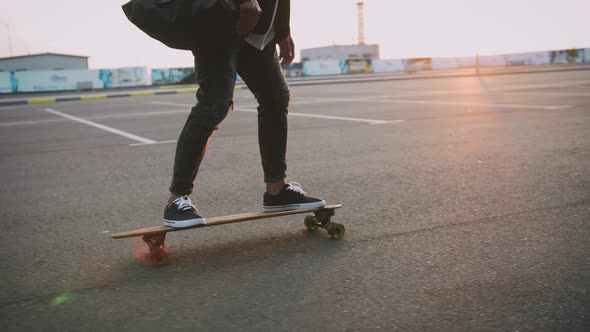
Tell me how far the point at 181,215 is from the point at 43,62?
6842 cm

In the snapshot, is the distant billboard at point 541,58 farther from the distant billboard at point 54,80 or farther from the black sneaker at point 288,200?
the black sneaker at point 288,200

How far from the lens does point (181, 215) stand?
268 centimetres

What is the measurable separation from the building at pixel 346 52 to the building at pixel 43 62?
48360mm

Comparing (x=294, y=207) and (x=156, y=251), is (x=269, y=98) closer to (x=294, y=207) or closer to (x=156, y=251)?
(x=294, y=207)

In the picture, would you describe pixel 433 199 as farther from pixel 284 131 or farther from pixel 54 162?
pixel 54 162

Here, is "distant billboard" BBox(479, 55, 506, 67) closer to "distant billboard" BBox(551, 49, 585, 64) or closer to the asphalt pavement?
"distant billboard" BBox(551, 49, 585, 64)

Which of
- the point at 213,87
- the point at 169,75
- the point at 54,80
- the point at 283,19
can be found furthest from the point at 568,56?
the point at 213,87

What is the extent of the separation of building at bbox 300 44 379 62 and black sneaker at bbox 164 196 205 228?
4020 inches

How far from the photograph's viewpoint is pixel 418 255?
2.62 m

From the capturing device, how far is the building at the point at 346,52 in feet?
344

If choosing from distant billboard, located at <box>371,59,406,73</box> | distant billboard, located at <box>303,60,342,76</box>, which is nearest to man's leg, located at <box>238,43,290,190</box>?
distant billboard, located at <box>303,60,342,76</box>

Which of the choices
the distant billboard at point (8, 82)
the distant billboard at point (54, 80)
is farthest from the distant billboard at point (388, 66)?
the distant billboard at point (8, 82)

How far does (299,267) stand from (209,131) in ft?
2.45

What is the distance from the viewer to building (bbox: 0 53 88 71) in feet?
207
